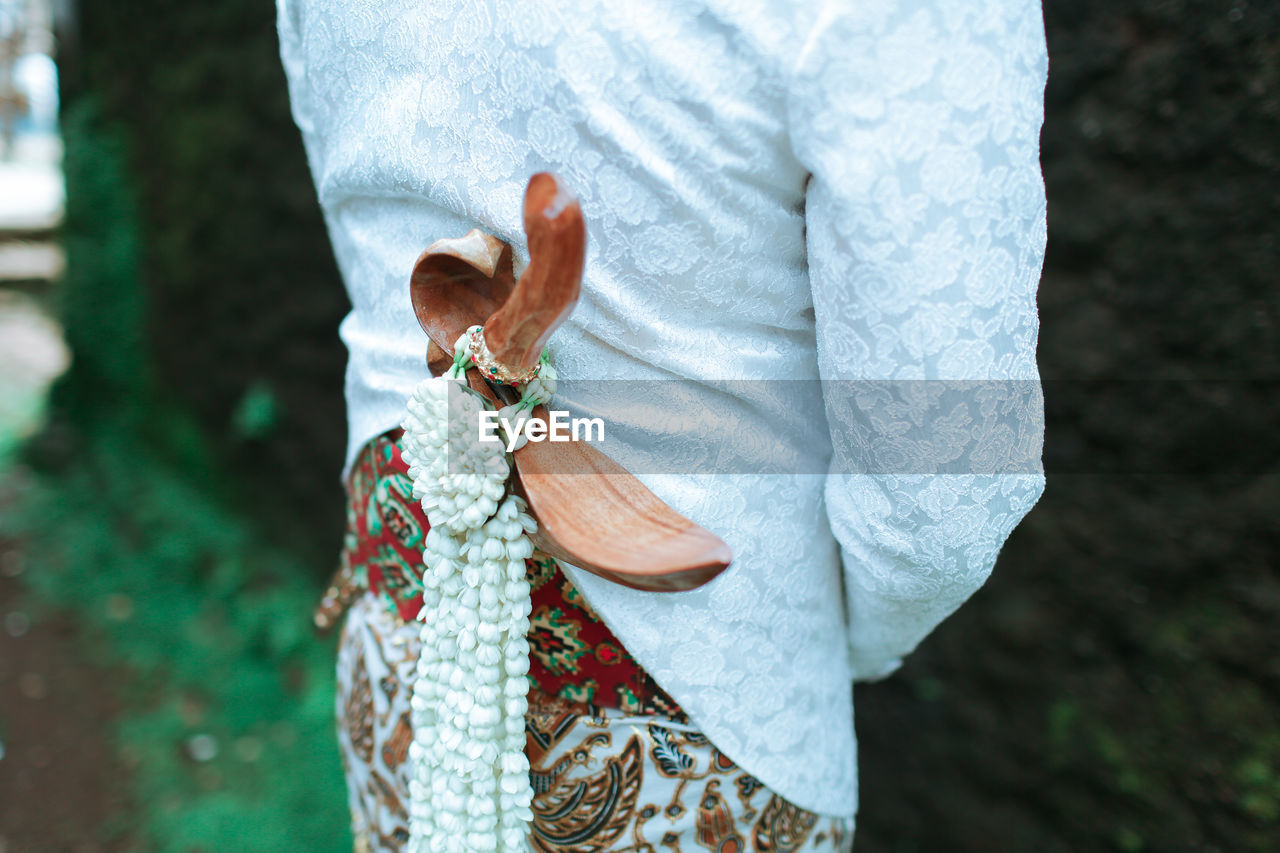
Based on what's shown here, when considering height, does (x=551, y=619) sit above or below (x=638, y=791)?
above

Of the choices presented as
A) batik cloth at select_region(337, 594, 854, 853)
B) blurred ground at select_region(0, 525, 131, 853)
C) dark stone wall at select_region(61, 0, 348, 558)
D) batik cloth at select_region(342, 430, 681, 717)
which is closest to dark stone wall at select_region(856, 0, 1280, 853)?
batik cloth at select_region(337, 594, 854, 853)

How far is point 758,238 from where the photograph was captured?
2.34ft

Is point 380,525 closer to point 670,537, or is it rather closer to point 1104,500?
point 670,537

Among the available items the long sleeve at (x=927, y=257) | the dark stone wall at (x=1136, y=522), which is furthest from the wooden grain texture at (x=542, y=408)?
the dark stone wall at (x=1136, y=522)

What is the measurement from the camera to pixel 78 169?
4422 mm

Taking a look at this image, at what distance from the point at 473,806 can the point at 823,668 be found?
16.3 inches

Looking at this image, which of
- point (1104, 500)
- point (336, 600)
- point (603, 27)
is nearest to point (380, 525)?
point (336, 600)

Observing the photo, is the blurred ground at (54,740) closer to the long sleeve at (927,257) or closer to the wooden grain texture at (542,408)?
the wooden grain texture at (542,408)

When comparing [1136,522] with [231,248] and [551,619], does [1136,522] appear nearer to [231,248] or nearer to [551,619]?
[551,619]

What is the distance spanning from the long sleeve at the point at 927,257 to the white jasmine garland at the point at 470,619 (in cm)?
28

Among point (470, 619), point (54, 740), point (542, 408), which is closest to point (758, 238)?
point (542, 408)

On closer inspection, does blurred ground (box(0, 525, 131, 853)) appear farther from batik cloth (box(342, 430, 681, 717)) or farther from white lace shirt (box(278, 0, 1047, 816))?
white lace shirt (box(278, 0, 1047, 816))

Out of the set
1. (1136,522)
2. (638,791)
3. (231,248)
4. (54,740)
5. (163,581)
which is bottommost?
(54,740)

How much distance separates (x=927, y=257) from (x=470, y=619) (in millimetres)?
497
